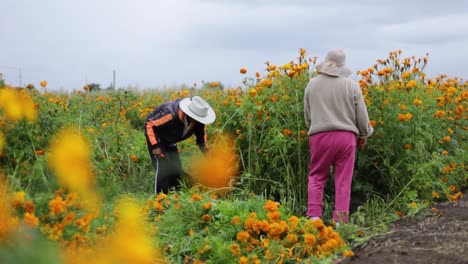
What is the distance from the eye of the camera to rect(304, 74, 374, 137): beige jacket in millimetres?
5312

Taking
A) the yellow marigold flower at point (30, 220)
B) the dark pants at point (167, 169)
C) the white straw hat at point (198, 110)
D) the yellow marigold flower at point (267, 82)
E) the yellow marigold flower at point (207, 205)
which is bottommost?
the dark pants at point (167, 169)

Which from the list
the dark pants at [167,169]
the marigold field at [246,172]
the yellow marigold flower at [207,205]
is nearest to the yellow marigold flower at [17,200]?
the marigold field at [246,172]

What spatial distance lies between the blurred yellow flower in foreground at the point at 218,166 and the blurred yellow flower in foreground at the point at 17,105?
191 centimetres

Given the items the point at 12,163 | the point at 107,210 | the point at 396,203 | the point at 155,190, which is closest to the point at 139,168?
the point at 155,190

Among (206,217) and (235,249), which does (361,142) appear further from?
(235,249)

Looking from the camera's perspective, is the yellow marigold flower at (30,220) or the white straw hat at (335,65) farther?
the white straw hat at (335,65)

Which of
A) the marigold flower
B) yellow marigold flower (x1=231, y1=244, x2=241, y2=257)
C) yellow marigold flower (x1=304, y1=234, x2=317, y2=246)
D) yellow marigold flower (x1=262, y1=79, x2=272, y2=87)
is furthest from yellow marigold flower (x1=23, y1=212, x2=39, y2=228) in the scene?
yellow marigold flower (x1=262, y1=79, x2=272, y2=87)

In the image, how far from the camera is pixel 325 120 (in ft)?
17.4

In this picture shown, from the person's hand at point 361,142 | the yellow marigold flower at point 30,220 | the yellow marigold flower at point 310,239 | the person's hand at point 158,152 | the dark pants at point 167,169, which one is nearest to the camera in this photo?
the yellow marigold flower at point 30,220

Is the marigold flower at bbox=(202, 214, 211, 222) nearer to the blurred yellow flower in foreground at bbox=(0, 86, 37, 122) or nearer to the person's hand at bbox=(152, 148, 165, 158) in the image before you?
the person's hand at bbox=(152, 148, 165, 158)

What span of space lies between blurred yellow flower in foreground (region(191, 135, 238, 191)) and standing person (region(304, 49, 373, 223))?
93cm

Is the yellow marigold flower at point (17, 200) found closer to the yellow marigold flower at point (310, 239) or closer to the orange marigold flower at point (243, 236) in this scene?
the orange marigold flower at point (243, 236)

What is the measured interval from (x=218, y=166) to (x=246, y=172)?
0.93 ft

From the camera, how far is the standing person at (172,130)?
231 inches
